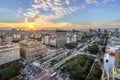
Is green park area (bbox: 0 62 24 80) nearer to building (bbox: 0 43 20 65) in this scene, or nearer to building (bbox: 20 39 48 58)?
building (bbox: 0 43 20 65)

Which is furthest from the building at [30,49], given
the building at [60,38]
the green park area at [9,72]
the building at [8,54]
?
the building at [60,38]

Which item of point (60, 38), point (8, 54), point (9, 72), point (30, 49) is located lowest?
point (9, 72)

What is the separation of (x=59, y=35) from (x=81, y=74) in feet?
68.0

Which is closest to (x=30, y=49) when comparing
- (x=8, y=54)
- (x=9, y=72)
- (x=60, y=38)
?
(x=8, y=54)

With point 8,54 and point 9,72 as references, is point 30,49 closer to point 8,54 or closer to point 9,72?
point 8,54

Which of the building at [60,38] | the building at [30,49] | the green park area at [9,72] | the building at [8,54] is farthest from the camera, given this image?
the building at [60,38]

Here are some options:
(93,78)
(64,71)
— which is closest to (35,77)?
(64,71)

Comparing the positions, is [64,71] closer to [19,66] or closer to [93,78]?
[93,78]

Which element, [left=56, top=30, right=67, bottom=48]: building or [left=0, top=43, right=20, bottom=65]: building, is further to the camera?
[left=56, top=30, right=67, bottom=48]: building

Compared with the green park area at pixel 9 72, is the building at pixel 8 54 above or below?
above

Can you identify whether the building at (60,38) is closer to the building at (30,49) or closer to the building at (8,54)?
the building at (30,49)

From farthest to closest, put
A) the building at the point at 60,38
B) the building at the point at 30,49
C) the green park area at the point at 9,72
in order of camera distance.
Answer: the building at the point at 60,38
the building at the point at 30,49
the green park area at the point at 9,72

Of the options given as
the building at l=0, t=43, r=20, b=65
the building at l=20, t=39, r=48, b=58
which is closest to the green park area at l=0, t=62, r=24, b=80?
the building at l=0, t=43, r=20, b=65

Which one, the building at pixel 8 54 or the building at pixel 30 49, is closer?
the building at pixel 8 54
